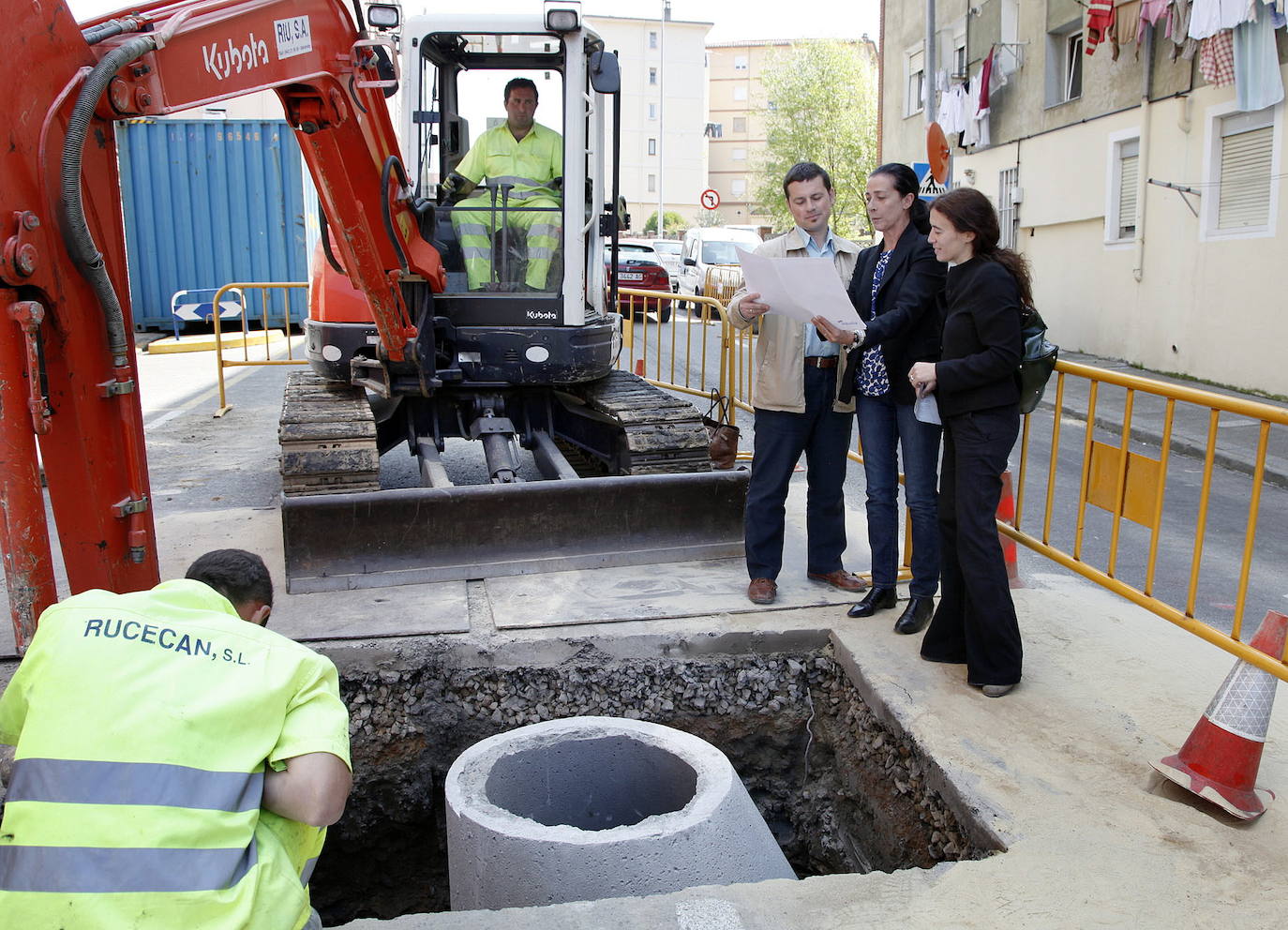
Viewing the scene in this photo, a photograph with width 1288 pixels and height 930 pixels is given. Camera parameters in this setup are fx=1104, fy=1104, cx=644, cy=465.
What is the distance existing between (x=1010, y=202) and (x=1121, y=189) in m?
3.29

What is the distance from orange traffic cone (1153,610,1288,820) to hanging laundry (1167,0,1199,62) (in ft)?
38.2

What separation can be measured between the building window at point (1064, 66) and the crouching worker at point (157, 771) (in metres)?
17.2

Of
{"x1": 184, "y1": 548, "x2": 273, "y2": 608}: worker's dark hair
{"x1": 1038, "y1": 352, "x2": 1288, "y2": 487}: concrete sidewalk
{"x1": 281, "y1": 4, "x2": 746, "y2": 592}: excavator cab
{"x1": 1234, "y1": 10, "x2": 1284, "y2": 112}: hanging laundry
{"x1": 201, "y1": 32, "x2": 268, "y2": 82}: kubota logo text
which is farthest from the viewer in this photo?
{"x1": 1234, "y1": 10, "x2": 1284, "y2": 112}: hanging laundry

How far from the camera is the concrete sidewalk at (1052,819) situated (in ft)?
8.94

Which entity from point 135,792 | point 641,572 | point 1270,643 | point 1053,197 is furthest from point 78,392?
point 1053,197

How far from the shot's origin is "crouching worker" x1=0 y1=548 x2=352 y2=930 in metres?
1.86

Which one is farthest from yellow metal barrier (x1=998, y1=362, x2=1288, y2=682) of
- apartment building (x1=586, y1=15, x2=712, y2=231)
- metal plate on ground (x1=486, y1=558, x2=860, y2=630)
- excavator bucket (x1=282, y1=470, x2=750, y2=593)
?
apartment building (x1=586, y1=15, x2=712, y2=231)

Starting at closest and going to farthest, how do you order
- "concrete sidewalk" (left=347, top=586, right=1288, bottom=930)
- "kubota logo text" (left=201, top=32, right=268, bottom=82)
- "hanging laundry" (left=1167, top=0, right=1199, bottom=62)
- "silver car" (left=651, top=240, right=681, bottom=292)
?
"concrete sidewalk" (left=347, top=586, right=1288, bottom=930) < "kubota logo text" (left=201, top=32, right=268, bottom=82) < "hanging laundry" (left=1167, top=0, right=1199, bottom=62) < "silver car" (left=651, top=240, right=681, bottom=292)

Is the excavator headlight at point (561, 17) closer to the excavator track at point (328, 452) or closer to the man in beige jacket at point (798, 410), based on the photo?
the man in beige jacket at point (798, 410)

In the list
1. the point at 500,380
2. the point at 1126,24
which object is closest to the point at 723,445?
the point at 500,380

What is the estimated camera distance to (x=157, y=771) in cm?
186

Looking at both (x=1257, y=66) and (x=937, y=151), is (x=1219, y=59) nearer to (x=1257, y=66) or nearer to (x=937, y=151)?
(x=1257, y=66)

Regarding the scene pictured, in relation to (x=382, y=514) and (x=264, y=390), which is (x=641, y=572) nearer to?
(x=382, y=514)

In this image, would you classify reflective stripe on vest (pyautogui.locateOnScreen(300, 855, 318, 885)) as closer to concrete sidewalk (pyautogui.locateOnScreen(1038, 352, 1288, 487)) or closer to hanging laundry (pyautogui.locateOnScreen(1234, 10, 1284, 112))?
concrete sidewalk (pyautogui.locateOnScreen(1038, 352, 1288, 487))
